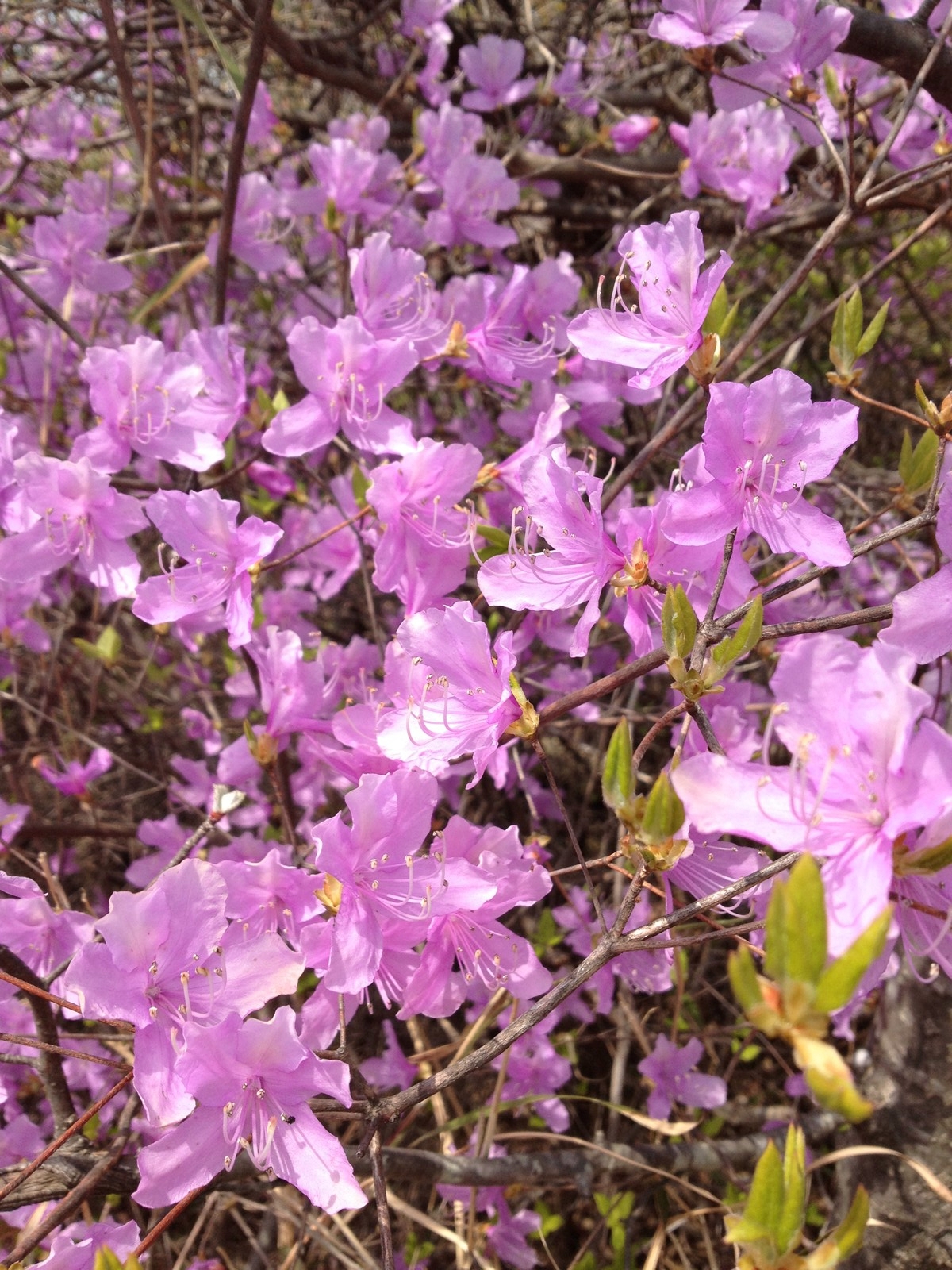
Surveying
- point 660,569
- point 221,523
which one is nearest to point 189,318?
point 221,523

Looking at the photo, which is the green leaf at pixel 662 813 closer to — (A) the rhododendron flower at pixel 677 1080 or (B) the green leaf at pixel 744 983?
(B) the green leaf at pixel 744 983

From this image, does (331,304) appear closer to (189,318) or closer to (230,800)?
(189,318)

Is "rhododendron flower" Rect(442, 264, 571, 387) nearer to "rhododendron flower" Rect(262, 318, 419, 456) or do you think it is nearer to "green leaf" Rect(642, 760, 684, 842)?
"rhododendron flower" Rect(262, 318, 419, 456)

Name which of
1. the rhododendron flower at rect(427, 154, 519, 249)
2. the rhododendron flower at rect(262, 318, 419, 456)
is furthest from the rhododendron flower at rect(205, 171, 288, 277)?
the rhododendron flower at rect(262, 318, 419, 456)

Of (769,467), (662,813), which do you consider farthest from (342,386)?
(662,813)

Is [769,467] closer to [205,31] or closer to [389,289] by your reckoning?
[389,289]

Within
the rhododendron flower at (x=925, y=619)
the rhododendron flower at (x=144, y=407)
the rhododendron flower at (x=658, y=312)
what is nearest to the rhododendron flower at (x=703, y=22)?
the rhododendron flower at (x=658, y=312)
